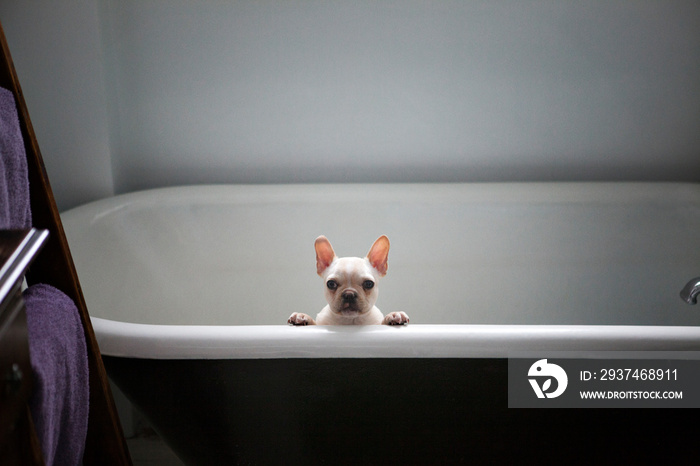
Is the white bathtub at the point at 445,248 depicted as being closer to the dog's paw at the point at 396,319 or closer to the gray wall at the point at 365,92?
the gray wall at the point at 365,92

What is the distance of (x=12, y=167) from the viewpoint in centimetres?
78

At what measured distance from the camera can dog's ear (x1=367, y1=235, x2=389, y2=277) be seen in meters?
1.27

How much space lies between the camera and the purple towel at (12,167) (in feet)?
2.50

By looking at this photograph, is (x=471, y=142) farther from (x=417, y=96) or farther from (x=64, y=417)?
(x=64, y=417)

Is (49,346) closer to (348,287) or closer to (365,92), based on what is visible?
(348,287)

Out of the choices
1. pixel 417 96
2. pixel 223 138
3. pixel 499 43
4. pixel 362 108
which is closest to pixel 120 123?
pixel 223 138

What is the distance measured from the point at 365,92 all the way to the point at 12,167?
1.33m

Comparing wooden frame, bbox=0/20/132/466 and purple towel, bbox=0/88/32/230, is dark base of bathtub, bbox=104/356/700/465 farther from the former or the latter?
purple towel, bbox=0/88/32/230

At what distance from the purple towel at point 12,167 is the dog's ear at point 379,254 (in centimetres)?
69

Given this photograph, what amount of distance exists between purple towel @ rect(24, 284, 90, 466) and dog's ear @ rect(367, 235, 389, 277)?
0.62m

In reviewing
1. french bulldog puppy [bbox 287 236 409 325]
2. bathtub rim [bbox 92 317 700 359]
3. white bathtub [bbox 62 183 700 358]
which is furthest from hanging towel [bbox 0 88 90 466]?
white bathtub [bbox 62 183 700 358]

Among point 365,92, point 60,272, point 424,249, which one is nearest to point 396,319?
point 60,272

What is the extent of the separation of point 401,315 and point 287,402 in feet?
0.91

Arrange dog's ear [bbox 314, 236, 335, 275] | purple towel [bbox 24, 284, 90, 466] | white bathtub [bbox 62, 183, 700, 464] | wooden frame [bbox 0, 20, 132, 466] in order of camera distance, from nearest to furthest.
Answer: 1. purple towel [bbox 24, 284, 90, 466]
2. wooden frame [bbox 0, 20, 132, 466]
3. dog's ear [bbox 314, 236, 335, 275]
4. white bathtub [bbox 62, 183, 700, 464]
